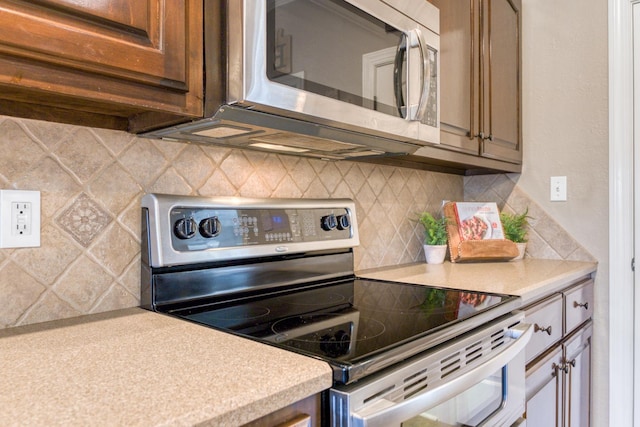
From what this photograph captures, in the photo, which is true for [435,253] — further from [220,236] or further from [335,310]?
[220,236]

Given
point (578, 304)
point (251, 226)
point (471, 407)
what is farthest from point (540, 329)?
point (251, 226)

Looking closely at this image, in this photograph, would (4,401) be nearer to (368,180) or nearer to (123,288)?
(123,288)

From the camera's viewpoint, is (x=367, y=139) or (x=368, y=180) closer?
(x=367, y=139)

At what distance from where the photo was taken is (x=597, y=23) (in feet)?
6.24

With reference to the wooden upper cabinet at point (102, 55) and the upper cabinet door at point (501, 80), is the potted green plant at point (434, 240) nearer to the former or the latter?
the upper cabinet door at point (501, 80)

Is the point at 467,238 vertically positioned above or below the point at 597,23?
below

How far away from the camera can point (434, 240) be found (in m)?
1.89

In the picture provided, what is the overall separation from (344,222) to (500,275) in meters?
0.60

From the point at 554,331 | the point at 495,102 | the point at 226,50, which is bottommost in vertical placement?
the point at 554,331

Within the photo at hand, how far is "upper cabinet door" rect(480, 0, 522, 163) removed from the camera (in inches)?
69.6

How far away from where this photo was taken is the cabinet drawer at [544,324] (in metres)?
1.31

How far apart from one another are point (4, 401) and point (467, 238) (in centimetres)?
171

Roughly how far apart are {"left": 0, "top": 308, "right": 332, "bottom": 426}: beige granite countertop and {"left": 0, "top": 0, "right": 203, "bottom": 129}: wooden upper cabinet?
0.41 metres
